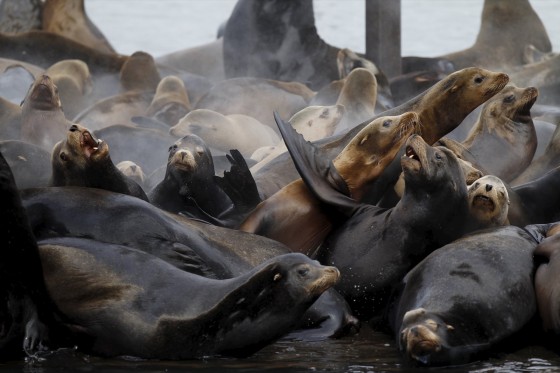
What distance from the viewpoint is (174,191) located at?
19.1ft

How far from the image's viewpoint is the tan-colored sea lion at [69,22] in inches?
561

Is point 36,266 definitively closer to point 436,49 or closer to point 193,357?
→ point 193,357

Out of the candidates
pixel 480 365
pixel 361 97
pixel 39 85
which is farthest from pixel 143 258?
pixel 361 97

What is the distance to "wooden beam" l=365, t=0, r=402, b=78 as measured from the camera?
11172mm

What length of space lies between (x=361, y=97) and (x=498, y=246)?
194 inches

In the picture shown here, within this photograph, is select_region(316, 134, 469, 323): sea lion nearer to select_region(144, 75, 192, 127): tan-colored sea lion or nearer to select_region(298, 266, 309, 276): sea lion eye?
select_region(298, 266, 309, 276): sea lion eye

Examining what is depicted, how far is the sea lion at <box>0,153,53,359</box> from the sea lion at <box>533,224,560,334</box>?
1646 mm

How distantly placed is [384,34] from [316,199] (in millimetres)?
6254

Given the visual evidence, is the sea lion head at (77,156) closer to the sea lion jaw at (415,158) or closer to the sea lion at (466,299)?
the sea lion jaw at (415,158)

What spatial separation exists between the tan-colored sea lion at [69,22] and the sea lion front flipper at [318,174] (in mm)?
8721

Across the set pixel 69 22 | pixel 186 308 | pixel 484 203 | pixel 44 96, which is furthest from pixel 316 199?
pixel 69 22

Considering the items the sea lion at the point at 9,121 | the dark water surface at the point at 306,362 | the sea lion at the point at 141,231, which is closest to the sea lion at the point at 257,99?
the sea lion at the point at 9,121

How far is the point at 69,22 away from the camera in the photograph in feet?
47.0

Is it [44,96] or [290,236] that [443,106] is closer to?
[290,236]
